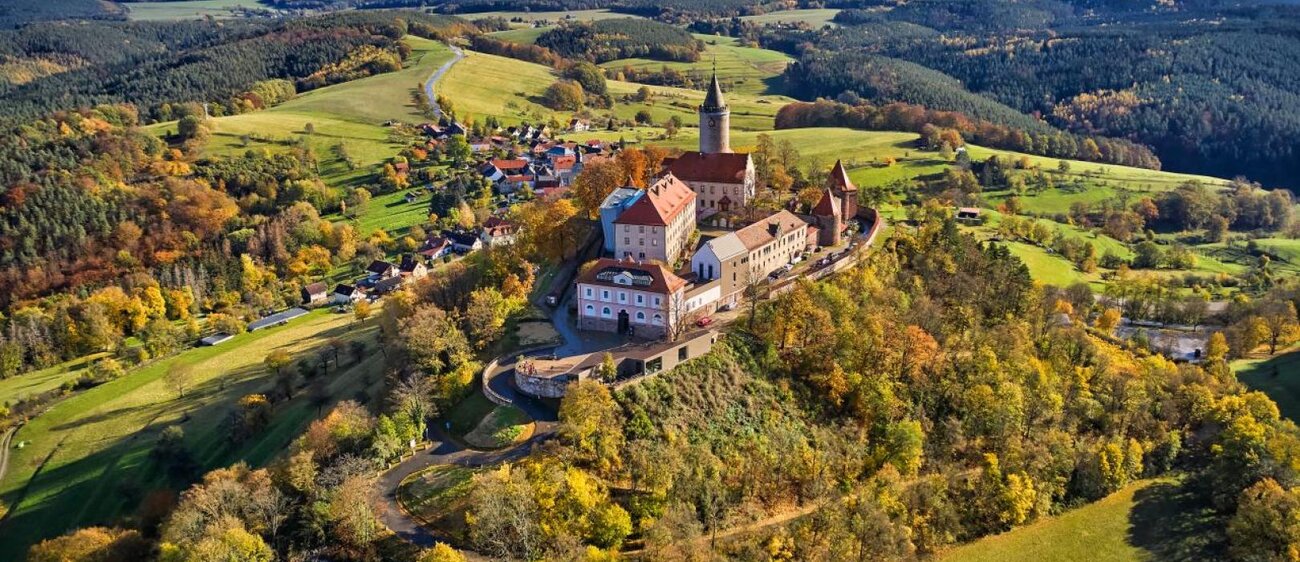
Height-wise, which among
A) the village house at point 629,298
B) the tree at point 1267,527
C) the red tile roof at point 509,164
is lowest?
the red tile roof at point 509,164

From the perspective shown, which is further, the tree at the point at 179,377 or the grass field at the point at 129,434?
the tree at the point at 179,377

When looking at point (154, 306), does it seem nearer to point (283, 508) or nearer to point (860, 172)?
point (283, 508)

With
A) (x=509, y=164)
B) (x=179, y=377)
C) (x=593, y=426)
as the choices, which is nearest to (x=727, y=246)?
(x=593, y=426)

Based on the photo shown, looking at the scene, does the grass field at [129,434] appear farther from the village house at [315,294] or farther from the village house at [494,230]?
the village house at [494,230]

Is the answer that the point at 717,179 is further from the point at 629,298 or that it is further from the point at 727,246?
the point at 629,298

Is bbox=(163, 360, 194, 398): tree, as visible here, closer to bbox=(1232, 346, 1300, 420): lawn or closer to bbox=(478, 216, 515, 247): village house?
bbox=(478, 216, 515, 247): village house

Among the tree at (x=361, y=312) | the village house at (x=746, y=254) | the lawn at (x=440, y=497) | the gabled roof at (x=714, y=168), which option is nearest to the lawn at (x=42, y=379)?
the tree at (x=361, y=312)

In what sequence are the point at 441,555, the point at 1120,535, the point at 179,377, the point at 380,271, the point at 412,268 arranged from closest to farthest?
1. the point at 441,555
2. the point at 1120,535
3. the point at 179,377
4. the point at 412,268
5. the point at 380,271
